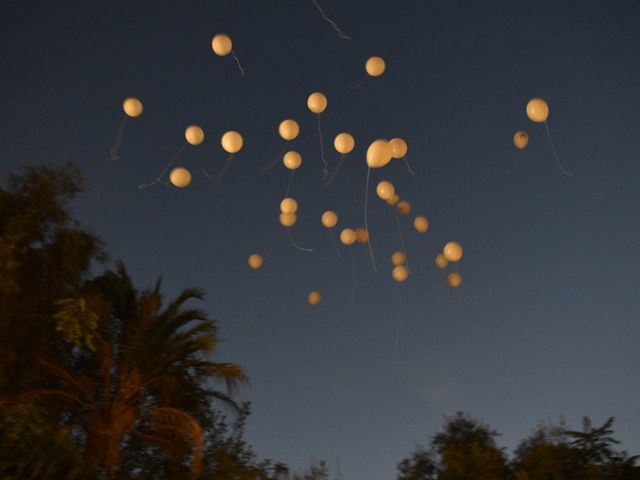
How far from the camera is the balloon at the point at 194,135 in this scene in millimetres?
9258

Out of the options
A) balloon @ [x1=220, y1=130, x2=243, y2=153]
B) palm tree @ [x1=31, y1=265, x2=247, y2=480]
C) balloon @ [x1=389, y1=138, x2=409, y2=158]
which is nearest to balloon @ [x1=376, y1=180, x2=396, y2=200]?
balloon @ [x1=389, y1=138, x2=409, y2=158]

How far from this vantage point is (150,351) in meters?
11.0

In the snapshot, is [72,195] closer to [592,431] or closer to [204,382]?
[204,382]

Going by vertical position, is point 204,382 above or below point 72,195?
below

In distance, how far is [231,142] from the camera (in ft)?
29.7

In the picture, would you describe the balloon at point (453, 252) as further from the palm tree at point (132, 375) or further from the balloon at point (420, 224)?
the palm tree at point (132, 375)

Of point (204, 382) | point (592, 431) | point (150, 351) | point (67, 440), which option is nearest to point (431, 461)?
point (592, 431)

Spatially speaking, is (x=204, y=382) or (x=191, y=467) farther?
(x=204, y=382)

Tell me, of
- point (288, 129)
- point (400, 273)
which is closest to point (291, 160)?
point (288, 129)

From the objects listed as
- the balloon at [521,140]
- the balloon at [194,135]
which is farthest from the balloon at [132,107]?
the balloon at [521,140]

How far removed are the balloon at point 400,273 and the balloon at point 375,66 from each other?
3249mm

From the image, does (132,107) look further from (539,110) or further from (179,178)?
(539,110)

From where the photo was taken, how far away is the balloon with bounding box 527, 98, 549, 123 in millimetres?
8281

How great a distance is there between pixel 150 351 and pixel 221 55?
5.45 meters
